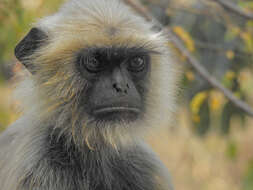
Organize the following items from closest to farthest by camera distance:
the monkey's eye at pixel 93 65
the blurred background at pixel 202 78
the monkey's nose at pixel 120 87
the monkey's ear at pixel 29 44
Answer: the monkey's nose at pixel 120 87, the monkey's eye at pixel 93 65, the monkey's ear at pixel 29 44, the blurred background at pixel 202 78

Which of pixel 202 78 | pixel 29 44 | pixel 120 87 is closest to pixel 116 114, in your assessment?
pixel 120 87

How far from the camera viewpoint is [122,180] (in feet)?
10.5

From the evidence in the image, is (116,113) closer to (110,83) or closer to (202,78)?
(110,83)

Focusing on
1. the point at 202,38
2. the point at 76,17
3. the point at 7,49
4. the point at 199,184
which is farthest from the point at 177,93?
the point at 199,184

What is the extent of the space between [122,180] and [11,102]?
119cm

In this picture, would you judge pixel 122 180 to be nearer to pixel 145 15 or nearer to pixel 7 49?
pixel 145 15

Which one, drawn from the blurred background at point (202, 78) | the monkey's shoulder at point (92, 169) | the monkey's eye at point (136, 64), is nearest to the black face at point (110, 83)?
the monkey's eye at point (136, 64)

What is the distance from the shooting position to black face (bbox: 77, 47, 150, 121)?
2.93 m

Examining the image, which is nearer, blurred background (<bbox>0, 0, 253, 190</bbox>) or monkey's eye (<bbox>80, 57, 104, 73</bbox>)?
monkey's eye (<bbox>80, 57, 104, 73</bbox>)

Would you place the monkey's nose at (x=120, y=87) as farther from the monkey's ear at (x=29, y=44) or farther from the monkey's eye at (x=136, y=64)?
the monkey's ear at (x=29, y=44)

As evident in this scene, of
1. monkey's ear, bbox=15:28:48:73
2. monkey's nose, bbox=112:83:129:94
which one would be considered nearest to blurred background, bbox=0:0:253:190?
monkey's ear, bbox=15:28:48:73

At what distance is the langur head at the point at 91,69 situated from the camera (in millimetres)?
2988

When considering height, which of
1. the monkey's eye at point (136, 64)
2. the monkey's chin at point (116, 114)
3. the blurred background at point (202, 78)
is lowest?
the blurred background at point (202, 78)

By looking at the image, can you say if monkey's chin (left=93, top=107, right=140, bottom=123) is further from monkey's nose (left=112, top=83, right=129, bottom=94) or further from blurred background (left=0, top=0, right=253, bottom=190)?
blurred background (left=0, top=0, right=253, bottom=190)
